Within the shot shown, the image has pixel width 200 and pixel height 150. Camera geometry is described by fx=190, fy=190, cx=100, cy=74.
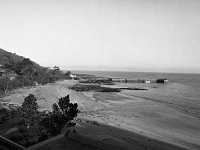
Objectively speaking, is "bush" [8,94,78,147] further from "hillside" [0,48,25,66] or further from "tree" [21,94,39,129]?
"hillside" [0,48,25,66]

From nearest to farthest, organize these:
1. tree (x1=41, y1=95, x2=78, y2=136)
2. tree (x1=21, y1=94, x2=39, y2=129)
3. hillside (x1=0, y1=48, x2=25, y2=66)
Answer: tree (x1=41, y1=95, x2=78, y2=136) < tree (x1=21, y1=94, x2=39, y2=129) < hillside (x1=0, y1=48, x2=25, y2=66)

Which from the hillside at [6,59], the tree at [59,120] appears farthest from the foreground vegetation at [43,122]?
the hillside at [6,59]

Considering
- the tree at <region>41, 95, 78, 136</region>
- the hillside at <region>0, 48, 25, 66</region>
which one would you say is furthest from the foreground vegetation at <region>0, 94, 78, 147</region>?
the hillside at <region>0, 48, 25, 66</region>

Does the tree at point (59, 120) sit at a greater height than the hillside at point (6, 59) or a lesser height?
lesser

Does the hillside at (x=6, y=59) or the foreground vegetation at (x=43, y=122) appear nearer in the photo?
the foreground vegetation at (x=43, y=122)

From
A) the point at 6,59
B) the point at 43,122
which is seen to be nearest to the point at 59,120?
the point at 43,122

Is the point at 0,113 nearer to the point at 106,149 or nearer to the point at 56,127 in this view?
the point at 56,127

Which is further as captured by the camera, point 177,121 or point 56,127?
point 177,121

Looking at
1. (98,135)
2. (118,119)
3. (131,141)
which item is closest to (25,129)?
(98,135)

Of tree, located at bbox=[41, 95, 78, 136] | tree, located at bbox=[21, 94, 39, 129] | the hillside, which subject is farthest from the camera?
the hillside

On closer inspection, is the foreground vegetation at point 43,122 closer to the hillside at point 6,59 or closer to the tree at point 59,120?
the tree at point 59,120

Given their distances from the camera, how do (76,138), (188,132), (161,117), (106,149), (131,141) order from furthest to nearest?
(161,117), (188,132), (131,141), (76,138), (106,149)

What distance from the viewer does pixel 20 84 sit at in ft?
254

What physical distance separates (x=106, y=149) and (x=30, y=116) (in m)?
11.2
